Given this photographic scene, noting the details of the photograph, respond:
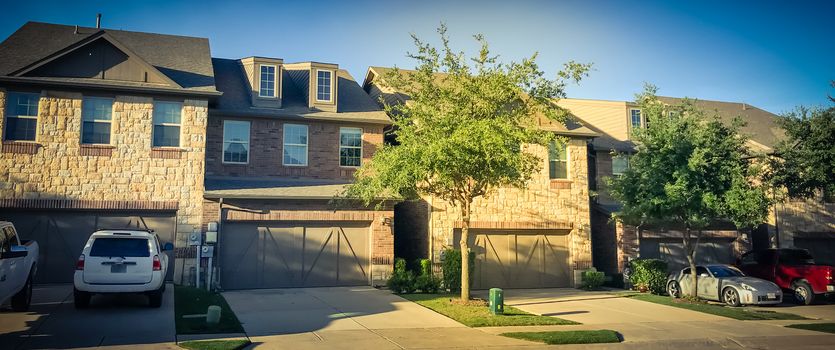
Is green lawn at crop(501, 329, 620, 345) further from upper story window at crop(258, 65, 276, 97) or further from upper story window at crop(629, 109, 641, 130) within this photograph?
upper story window at crop(629, 109, 641, 130)

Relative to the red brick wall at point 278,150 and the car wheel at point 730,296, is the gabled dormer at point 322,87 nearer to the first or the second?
→ the red brick wall at point 278,150

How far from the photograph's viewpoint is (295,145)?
2164 cm

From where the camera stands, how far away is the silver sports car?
18.5 m

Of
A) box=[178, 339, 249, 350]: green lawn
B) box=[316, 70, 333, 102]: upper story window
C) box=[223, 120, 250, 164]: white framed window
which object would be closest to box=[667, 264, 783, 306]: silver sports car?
box=[316, 70, 333, 102]: upper story window

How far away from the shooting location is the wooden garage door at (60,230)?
18078mm

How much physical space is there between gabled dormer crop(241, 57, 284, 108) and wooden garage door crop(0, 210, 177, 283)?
590cm

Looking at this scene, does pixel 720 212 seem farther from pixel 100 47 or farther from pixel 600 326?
pixel 100 47

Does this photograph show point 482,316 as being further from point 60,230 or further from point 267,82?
point 60,230

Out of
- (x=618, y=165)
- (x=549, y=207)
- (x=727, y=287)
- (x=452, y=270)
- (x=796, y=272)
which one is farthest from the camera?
(x=618, y=165)

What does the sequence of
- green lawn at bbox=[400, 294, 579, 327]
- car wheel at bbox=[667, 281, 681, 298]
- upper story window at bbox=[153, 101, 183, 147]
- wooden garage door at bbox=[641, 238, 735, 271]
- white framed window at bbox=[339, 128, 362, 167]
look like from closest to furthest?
green lawn at bbox=[400, 294, 579, 327] < upper story window at bbox=[153, 101, 183, 147] < car wheel at bbox=[667, 281, 681, 298] < white framed window at bbox=[339, 128, 362, 167] < wooden garage door at bbox=[641, 238, 735, 271]

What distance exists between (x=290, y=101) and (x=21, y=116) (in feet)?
28.1

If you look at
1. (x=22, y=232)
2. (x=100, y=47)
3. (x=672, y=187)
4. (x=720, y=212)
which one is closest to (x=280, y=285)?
(x=22, y=232)

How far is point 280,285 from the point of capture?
19.9 m

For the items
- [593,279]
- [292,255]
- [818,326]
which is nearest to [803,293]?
[818,326]
